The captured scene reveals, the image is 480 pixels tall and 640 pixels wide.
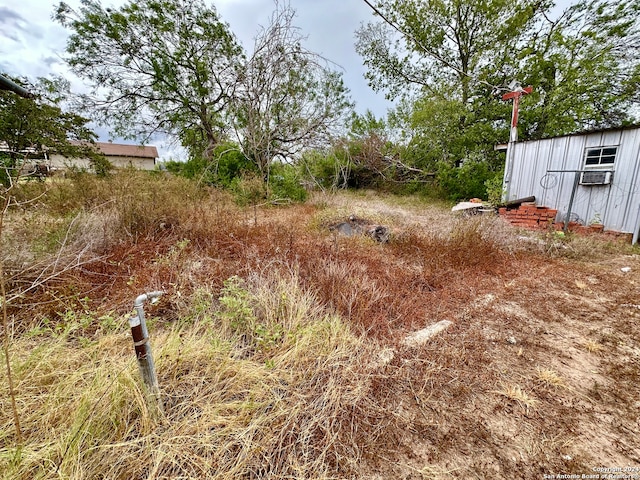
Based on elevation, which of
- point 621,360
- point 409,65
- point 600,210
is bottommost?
point 621,360

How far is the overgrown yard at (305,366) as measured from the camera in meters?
1.06

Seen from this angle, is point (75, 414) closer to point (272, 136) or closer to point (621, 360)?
point (621, 360)

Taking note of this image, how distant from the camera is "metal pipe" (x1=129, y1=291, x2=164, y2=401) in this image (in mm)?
1013

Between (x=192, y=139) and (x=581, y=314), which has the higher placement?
(x=192, y=139)

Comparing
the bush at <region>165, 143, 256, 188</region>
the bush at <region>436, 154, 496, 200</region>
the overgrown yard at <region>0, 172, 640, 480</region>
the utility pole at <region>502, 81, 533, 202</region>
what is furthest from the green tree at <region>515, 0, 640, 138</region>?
the bush at <region>165, 143, 256, 188</region>

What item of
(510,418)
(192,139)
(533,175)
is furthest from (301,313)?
(192,139)

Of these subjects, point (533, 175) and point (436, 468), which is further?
point (533, 175)

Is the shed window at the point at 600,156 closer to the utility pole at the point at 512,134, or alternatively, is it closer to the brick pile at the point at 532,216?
the brick pile at the point at 532,216

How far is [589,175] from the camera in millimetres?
5102

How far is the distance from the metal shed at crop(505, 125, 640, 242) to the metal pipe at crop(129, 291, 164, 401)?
24.4 ft

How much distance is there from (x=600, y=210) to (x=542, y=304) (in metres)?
4.58

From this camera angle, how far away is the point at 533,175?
20.5 ft

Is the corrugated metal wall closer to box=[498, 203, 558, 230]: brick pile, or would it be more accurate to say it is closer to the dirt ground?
box=[498, 203, 558, 230]: brick pile

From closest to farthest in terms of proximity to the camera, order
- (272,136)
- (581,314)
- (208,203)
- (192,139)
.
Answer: (581,314), (208,203), (272,136), (192,139)
